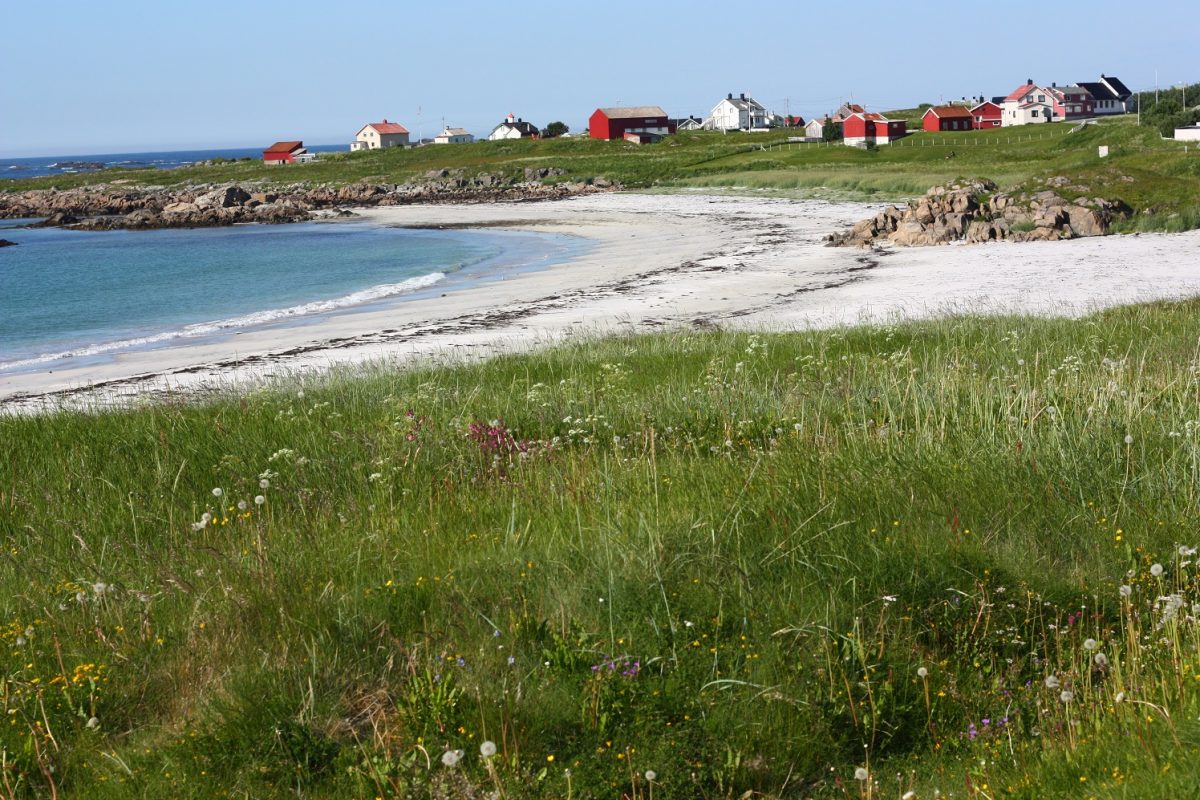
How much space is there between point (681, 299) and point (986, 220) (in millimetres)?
14880

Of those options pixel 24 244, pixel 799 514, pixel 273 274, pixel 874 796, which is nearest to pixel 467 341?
pixel 799 514

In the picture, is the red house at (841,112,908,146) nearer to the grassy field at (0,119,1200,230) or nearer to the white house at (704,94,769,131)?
the grassy field at (0,119,1200,230)

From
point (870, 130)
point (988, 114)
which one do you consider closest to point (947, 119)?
point (988, 114)

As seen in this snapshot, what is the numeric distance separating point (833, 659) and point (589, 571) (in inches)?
45.9

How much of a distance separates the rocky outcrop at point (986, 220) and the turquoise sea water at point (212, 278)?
12.2 meters

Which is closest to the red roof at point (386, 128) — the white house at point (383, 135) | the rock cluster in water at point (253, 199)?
the white house at point (383, 135)

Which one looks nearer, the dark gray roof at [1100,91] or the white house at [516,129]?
the dark gray roof at [1100,91]

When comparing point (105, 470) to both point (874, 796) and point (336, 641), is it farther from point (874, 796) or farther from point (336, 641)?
point (874, 796)

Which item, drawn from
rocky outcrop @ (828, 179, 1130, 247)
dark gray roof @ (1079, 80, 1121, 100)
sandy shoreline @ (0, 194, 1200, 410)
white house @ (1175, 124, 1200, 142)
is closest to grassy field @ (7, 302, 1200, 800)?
sandy shoreline @ (0, 194, 1200, 410)

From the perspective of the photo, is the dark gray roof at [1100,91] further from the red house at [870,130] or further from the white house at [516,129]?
the white house at [516,129]

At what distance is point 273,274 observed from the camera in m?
42.2

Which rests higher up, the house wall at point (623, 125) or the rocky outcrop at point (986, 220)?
the house wall at point (623, 125)

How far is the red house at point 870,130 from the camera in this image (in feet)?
339

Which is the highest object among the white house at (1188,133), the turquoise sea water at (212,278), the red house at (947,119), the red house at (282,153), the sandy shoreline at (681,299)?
the red house at (282,153)
